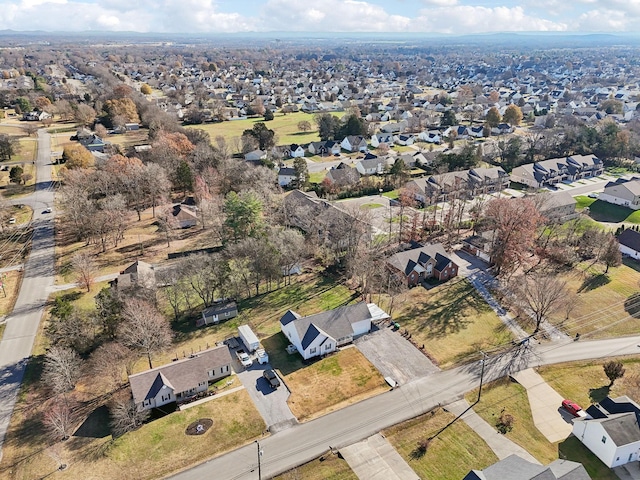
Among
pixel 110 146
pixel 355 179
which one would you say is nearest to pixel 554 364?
pixel 355 179

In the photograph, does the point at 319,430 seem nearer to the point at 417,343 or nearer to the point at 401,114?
the point at 417,343

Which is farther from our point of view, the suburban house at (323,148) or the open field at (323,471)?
the suburban house at (323,148)

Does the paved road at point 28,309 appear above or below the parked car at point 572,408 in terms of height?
below

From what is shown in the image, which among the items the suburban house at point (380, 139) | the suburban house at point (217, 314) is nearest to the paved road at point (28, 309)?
the suburban house at point (217, 314)

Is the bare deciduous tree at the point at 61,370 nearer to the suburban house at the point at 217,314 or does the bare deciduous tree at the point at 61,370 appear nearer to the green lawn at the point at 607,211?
the suburban house at the point at 217,314

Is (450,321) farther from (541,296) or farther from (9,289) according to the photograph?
(9,289)

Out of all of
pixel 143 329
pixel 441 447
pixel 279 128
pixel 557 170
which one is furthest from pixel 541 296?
pixel 279 128
